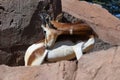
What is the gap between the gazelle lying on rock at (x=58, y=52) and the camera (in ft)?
5.18

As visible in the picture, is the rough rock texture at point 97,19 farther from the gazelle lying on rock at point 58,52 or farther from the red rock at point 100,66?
the red rock at point 100,66

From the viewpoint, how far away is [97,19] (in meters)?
2.13

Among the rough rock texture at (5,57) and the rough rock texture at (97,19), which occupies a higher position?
the rough rock texture at (97,19)

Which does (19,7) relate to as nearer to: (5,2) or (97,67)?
(5,2)

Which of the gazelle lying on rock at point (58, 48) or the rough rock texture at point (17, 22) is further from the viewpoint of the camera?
the rough rock texture at point (17, 22)

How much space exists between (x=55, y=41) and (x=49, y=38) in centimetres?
3

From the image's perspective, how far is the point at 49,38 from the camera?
5.20 ft

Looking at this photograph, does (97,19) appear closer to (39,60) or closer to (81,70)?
(39,60)

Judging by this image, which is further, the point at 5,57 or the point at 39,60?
the point at 5,57

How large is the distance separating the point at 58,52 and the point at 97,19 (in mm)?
590

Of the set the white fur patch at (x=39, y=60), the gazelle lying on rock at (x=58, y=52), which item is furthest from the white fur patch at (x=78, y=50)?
the white fur patch at (x=39, y=60)

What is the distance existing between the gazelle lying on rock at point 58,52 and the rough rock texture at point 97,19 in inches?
12.5

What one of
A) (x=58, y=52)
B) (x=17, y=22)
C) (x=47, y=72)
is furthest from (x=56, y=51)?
(x=17, y=22)

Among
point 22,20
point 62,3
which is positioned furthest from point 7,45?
point 62,3
